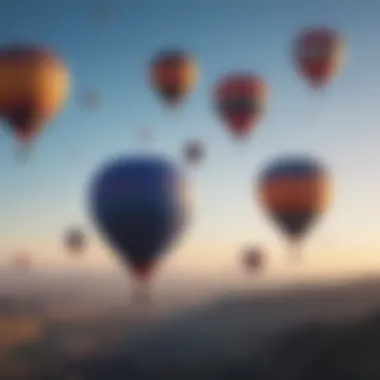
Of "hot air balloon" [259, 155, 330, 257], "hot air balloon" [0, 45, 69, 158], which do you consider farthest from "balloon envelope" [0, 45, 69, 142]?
"hot air balloon" [259, 155, 330, 257]

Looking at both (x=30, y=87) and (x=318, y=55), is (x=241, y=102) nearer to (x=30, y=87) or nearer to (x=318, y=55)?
(x=318, y=55)

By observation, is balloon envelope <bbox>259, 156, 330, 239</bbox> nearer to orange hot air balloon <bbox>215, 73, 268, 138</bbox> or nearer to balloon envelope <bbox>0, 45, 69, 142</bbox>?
orange hot air balloon <bbox>215, 73, 268, 138</bbox>

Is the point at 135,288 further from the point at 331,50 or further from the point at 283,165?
the point at 331,50

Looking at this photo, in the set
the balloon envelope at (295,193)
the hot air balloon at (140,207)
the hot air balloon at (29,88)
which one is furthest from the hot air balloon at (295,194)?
the hot air balloon at (29,88)

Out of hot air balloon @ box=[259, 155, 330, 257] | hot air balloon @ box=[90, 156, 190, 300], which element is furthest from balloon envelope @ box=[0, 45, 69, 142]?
hot air balloon @ box=[259, 155, 330, 257]

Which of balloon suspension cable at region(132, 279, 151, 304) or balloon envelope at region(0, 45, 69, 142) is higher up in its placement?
balloon envelope at region(0, 45, 69, 142)

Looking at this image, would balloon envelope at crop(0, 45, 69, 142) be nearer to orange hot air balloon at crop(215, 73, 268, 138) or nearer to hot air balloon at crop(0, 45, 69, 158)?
hot air balloon at crop(0, 45, 69, 158)
